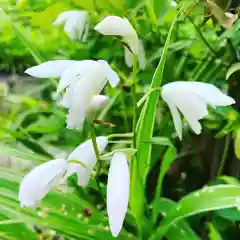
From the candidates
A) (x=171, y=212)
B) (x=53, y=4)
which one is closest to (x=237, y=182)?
(x=171, y=212)

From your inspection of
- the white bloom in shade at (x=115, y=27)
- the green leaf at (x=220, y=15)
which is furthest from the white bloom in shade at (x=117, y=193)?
the green leaf at (x=220, y=15)

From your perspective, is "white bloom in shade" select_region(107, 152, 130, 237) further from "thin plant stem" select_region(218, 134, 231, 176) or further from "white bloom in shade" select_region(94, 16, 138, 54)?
"thin plant stem" select_region(218, 134, 231, 176)

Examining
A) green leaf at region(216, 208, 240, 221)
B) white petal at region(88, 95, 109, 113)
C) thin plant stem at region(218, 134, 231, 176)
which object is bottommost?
thin plant stem at region(218, 134, 231, 176)

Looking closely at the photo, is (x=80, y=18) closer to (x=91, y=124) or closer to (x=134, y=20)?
(x=134, y=20)

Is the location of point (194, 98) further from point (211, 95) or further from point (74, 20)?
point (74, 20)

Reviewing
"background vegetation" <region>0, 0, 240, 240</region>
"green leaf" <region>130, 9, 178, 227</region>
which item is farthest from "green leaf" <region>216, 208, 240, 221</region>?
"green leaf" <region>130, 9, 178, 227</region>

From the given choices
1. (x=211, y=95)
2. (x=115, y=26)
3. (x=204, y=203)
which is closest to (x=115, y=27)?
(x=115, y=26)
